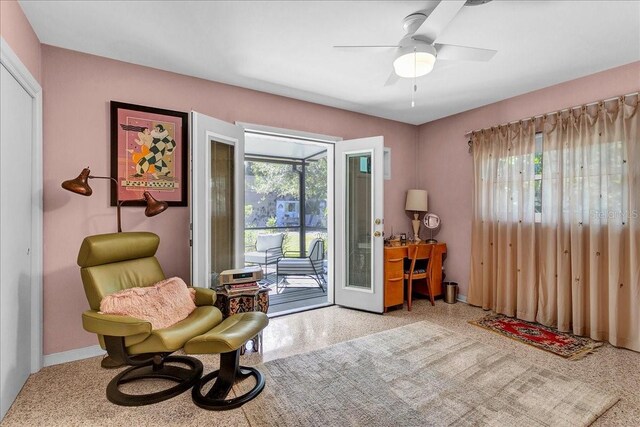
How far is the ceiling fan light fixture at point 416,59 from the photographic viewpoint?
2045 millimetres

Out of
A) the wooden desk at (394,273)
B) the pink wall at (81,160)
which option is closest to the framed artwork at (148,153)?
the pink wall at (81,160)

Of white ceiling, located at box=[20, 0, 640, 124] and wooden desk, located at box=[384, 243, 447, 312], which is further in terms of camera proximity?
wooden desk, located at box=[384, 243, 447, 312]

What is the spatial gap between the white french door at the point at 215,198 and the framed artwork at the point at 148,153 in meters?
0.31

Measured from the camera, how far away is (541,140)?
10.8ft

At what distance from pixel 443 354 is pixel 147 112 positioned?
11.0ft

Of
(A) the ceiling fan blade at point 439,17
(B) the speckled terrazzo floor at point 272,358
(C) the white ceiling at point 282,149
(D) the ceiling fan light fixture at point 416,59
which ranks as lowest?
(B) the speckled terrazzo floor at point 272,358

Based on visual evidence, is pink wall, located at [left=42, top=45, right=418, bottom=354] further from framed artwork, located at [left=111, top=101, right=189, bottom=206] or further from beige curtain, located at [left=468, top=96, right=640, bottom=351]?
beige curtain, located at [left=468, top=96, right=640, bottom=351]

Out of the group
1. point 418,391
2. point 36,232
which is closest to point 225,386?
point 418,391

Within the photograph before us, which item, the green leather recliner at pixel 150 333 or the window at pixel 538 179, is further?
the window at pixel 538 179

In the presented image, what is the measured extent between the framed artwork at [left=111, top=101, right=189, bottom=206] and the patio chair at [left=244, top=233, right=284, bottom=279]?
107 inches

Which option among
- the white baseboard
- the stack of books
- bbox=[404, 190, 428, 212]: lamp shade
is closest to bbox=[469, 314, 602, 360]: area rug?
bbox=[404, 190, 428, 212]: lamp shade

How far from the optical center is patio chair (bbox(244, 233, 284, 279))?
557 cm

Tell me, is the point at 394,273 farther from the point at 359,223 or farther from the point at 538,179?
the point at 538,179

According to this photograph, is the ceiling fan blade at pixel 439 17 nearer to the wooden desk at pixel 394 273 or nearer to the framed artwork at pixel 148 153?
the framed artwork at pixel 148 153
